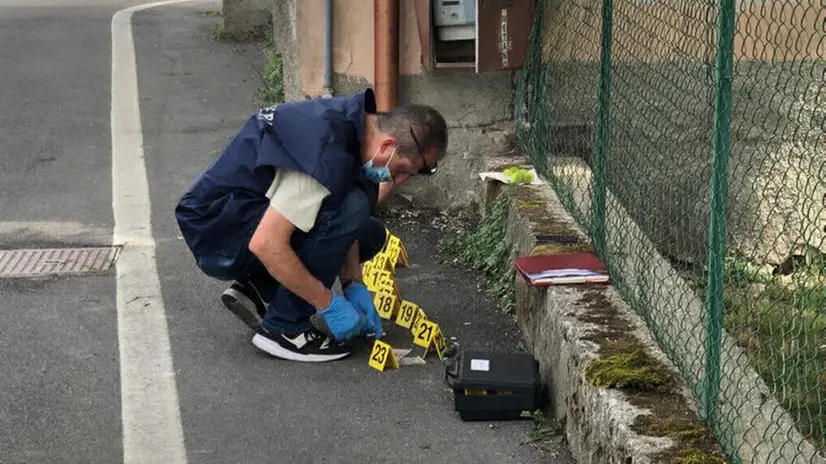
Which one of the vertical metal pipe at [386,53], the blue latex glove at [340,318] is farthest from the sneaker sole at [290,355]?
the vertical metal pipe at [386,53]

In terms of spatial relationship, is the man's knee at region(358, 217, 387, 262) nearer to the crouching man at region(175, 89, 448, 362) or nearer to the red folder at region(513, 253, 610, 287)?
the crouching man at region(175, 89, 448, 362)

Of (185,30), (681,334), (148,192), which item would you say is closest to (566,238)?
(681,334)

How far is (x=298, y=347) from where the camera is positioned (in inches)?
192

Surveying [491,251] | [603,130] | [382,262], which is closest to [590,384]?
[603,130]

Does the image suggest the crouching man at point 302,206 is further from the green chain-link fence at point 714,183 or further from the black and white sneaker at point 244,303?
the green chain-link fence at point 714,183

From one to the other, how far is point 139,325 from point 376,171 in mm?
1360

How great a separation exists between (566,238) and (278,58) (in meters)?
5.02

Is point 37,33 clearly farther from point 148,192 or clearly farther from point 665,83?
point 665,83

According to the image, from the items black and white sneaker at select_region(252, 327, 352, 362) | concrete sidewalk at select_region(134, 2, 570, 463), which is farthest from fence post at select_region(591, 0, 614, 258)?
black and white sneaker at select_region(252, 327, 352, 362)

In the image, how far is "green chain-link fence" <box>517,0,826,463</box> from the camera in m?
3.44

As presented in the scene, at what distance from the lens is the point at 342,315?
15.6 feet

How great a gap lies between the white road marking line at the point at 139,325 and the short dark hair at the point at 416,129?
1.30m

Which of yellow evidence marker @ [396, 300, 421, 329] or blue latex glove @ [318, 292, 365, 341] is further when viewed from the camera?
yellow evidence marker @ [396, 300, 421, 329]

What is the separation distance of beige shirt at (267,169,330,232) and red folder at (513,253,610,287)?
88 cm
